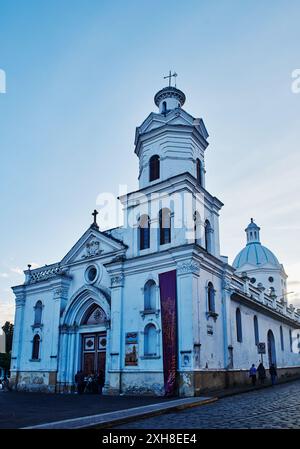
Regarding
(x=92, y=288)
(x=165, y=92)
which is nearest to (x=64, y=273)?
(x=92, y=288)

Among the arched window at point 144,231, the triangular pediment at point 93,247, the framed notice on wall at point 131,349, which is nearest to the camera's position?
the framed notice on wall at point 131,349

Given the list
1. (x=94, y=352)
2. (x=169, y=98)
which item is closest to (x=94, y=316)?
(x=94, y=352)

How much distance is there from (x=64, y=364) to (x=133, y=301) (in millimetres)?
7181

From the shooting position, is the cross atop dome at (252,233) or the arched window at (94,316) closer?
the arched window at (94,316)

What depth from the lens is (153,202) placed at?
2575cm

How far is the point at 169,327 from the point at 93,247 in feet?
28.8

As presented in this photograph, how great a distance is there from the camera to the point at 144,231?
25.8 metres

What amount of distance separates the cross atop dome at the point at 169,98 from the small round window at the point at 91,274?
11.5m

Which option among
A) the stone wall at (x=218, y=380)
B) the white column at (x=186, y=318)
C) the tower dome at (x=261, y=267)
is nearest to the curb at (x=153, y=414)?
the stone wall at (x=218, y=380)

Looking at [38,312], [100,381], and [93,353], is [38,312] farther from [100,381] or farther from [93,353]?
[100,381]

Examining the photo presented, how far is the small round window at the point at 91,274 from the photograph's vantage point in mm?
27656

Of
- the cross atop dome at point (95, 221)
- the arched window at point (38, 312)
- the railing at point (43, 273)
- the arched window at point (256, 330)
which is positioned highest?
the cross atop dome at point (95, 221)

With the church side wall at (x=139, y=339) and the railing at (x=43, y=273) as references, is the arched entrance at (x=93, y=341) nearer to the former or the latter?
the church side wall at (x=139, y=339)

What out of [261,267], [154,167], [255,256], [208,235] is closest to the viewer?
[208,235]
